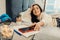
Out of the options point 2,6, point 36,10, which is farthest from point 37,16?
point 2,6

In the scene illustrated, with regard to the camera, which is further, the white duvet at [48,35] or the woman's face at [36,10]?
the woman's face at [36,10]

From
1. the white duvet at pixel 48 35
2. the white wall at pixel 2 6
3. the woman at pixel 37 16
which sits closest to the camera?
the white duvet at pixel 48 35

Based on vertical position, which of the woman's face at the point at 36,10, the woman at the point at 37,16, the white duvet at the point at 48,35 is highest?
the woman's face at the point at 36,10

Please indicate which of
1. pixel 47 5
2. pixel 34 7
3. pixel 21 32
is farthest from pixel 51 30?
pixel 47 5

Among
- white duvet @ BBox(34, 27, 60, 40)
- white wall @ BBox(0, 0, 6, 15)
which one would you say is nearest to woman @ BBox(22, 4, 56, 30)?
white duvet @ BBox(34, 27, 60, 40)

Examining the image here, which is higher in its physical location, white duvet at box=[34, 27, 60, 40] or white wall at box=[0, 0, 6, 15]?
white wall at box=[0, 0, 6, 15]

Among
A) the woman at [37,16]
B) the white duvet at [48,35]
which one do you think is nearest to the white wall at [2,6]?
the woman at [37,16]

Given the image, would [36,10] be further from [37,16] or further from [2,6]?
[2,6]

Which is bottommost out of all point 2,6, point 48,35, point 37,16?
point 48,35

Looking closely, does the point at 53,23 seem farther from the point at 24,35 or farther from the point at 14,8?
the point at 14,8

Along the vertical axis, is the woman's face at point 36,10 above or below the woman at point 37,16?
above

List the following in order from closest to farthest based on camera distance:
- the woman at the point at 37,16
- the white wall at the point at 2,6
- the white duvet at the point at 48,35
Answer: the white duvet at the point at 48,35 < the woman at the point at 37,16 < the white wall at the point at 2,6

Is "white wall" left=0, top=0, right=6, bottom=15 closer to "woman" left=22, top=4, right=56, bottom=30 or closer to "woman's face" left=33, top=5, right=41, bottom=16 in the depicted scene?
"woman" left=22, top=4, right=56, bottom=30

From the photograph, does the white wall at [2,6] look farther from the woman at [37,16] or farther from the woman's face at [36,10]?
the woman's face at [36,10]
